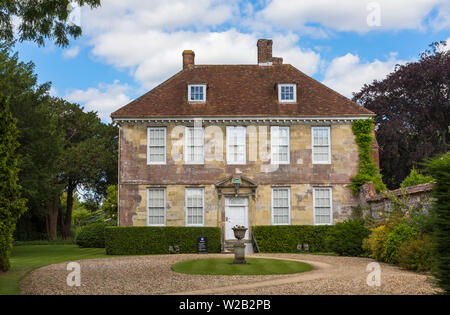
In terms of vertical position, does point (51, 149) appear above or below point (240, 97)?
below

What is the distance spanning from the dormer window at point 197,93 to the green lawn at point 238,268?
11791mm

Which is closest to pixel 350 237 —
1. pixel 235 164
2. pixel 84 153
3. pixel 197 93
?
pixel 235 164

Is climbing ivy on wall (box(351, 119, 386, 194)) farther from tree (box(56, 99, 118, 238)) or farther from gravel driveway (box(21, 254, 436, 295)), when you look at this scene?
tree (box(56, 99, 118, 238))

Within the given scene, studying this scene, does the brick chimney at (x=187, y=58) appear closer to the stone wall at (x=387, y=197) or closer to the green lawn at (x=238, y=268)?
the stone wall at (x=387, y=197)

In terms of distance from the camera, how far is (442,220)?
25.9 ft

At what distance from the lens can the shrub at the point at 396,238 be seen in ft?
53.1

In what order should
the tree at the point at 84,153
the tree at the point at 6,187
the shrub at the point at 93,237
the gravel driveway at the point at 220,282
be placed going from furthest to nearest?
1. the tree at the point at 84,153
2. the shrub at the point at 93,237
3. the tree at the point at 6,187
4. the gravel driveway at the point at 220,282

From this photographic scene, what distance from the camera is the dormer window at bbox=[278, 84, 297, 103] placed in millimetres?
27078

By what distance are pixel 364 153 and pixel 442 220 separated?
61.9 feet

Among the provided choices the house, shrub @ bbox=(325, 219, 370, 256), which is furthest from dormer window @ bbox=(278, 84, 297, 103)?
shrub @ bbox=(325, 219, 370, 256)

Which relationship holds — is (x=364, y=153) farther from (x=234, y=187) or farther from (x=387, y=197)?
(x=234, y=187)

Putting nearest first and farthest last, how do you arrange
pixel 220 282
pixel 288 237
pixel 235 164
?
pixel 220 282
pixel 288 237
pixel 235 164

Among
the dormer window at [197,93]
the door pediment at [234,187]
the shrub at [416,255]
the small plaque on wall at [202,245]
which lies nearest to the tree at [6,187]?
the small plaque on wall at [202,245]

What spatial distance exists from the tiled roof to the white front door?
473 centimetres
